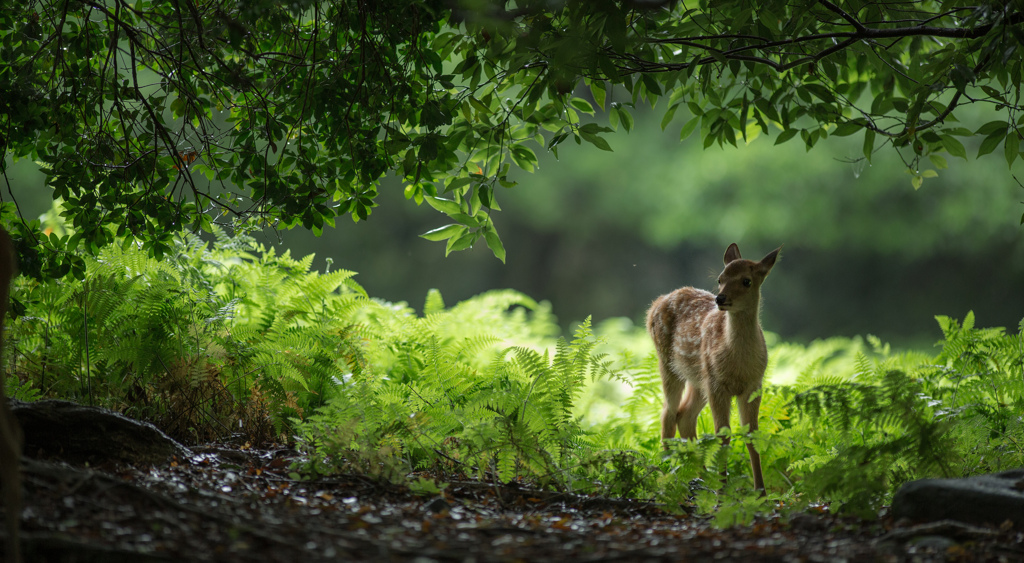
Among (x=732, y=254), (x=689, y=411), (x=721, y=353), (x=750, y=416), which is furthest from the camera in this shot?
(x=689, y=411)

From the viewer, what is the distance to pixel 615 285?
17609mm

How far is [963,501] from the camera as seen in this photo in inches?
99.3

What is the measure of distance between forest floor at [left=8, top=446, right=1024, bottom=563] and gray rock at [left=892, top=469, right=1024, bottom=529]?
0.11 meters

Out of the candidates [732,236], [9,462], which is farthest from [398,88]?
[732,236]

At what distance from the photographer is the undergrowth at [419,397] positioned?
3002mm

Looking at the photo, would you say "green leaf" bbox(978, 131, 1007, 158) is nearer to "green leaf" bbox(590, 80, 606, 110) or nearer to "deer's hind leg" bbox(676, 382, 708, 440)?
"green leaf" bbox(590, 80, 606, 110)

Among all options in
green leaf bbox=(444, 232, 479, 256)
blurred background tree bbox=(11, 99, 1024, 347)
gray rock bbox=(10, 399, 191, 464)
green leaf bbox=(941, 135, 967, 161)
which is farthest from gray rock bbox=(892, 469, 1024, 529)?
blurred background tree bbox=(11, 99, 1024, 347)

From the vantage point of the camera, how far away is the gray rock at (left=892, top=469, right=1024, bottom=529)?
8.16 feet

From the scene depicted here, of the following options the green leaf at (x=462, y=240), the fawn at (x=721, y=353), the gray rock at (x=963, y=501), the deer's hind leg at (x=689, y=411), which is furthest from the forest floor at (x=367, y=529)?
the deer's hind leg at (x=689, y=411)

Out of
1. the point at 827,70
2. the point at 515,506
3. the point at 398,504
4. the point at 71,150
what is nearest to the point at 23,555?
the point at 398,504

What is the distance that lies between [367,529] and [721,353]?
253 cm

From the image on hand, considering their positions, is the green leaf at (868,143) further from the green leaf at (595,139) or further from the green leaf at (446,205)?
the green leaf at (446,205)

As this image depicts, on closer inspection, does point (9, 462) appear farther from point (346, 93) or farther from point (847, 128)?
point (847, 128)

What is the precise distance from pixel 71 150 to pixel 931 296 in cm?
1566
